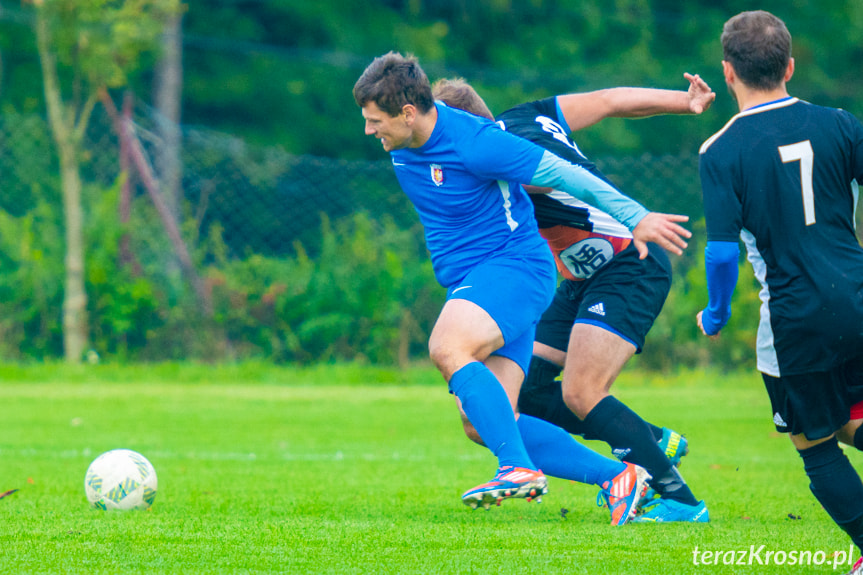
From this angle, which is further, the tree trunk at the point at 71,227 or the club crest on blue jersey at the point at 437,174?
the tree trunk at the point at 71,227

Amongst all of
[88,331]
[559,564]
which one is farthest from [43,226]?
[559,564]

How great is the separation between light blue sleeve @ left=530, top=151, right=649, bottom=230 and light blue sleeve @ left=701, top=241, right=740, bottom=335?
494 millimetres

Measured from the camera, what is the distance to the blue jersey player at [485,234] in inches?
174

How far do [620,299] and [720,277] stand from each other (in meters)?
1.37

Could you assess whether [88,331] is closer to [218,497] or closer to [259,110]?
[218,497]

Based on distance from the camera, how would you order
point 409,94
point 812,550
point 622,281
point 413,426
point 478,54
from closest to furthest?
point 812,550, point 409,94, point 622,281, point 413,426, point 478,54

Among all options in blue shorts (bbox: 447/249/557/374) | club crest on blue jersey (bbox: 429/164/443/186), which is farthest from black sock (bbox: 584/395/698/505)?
club crest on blue jersey (bbox: 429/164/443/186)

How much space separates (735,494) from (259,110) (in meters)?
20.2

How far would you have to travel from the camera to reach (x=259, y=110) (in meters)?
24.7

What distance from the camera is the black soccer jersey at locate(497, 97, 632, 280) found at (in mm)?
5250

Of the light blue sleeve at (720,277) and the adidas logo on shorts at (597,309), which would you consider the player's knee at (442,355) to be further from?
the light blue sleeve at (720,277)

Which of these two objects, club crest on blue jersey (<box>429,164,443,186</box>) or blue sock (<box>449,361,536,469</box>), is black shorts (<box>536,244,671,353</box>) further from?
club crest on blue jersey (<box>429,164,443,186</box>)

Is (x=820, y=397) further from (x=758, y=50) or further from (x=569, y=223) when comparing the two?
(x=569, y=223)

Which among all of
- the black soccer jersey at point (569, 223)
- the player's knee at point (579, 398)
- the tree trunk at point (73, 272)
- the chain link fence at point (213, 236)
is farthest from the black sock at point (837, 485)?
the tree trunk at point (73, 272)
